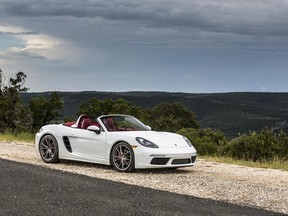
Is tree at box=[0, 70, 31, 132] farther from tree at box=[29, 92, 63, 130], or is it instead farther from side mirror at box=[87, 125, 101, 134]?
side mirror at box=[87, 125, 101, 134]

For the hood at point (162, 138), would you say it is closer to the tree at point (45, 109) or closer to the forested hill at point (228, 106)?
the tree at point (45, 109)

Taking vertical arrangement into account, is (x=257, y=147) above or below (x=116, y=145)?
below

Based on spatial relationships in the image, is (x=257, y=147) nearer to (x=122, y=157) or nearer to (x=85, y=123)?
(x=85, y=123)

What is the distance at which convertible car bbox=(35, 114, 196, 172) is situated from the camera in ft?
44.5

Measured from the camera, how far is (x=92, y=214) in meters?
8.51

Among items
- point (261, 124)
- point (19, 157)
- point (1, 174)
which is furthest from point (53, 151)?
point (261, 124)

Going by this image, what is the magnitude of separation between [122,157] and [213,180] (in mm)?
2386

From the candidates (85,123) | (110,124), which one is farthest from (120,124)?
(85,123)

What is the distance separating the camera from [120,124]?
48.2 ft

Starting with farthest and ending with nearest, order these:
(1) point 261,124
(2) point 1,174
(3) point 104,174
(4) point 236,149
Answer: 1. (1) point 261,124
2. (4) point 236,149
3. (3) point 104,174
4. (2) point 1,174

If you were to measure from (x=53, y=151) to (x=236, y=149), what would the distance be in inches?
390

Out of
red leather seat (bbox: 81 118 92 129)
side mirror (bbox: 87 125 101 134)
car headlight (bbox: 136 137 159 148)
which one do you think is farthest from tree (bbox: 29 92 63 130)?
car headlight (bbox: 136 137 159 148)

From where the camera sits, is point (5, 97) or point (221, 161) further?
point (5, 97)

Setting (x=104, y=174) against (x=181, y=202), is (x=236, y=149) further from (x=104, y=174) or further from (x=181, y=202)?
(x=181, y=202)
